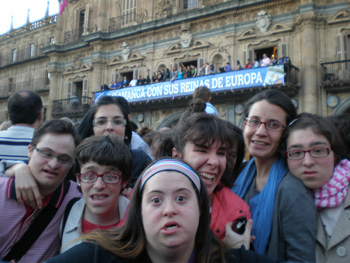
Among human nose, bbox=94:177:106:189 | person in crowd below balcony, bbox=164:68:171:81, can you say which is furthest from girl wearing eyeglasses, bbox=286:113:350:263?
person in crowd below balcony, bbox=164:68:171:81

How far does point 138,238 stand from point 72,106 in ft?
70.2

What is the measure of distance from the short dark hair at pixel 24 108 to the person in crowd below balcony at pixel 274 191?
2.13 meters

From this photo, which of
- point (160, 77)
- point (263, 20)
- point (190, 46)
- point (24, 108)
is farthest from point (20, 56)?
point (24, 108)

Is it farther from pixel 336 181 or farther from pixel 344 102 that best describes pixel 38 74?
pixel 336 181

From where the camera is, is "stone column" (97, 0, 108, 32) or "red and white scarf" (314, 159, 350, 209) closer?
"red and white scarf" (314, 159, 350, 209)

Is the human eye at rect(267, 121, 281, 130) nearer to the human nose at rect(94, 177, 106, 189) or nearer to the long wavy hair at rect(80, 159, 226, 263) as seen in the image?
the long wavy hair at rect(80, 159, 226, 263)

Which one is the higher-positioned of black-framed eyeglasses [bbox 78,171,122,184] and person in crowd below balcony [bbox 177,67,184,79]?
person in crowd below balcony [bbox 177,67,184,79]

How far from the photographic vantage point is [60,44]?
2427cm

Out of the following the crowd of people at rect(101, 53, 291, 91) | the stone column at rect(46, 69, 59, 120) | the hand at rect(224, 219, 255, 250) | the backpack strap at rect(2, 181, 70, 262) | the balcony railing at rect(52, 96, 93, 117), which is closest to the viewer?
the hand at rect(224, 219, 255, 250)

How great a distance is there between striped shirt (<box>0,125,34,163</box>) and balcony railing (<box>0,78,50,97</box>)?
25.0 m

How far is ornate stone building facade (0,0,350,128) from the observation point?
47.3ft

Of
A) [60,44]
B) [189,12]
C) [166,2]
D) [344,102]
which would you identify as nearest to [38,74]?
[60,44]

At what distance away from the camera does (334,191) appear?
6.63 ft

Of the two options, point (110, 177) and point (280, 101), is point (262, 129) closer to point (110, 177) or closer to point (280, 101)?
point (280, 101)
